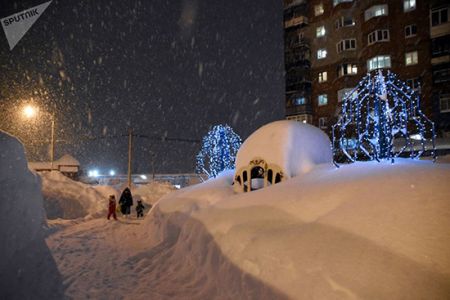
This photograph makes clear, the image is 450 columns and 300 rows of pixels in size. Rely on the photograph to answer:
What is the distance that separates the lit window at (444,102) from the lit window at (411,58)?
12.2 ft

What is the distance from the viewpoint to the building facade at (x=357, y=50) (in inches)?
1011

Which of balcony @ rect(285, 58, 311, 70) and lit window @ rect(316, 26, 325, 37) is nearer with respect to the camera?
lit window @ rect(316, 26, 325, 37)

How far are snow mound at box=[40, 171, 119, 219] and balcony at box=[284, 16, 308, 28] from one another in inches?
990

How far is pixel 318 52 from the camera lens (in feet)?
111

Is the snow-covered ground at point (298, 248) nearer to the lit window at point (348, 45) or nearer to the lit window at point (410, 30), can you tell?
the lit window at point (410, 30)

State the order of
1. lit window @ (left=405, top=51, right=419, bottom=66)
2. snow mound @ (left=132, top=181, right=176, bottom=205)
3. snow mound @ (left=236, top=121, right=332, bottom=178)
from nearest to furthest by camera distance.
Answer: snow mound @ (left=236, top=121, right=332, bottom=178) < snow mound @ (left=132, top=181, right=176, bottom=205) < lit window @ (left=405, top=51, right=419, bottom=66)

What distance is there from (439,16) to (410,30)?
7.28ft

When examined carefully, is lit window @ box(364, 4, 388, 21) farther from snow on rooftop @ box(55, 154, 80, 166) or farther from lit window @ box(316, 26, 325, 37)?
snow on rooftop @ box(55, 154, 80, 166)

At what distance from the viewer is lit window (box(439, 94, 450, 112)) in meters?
25.0

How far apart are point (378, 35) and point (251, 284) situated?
93.4ft

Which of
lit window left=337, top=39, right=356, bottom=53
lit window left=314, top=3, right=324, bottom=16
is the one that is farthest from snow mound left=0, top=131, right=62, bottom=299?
lit window left=314, top=3, right=324, bottom=16

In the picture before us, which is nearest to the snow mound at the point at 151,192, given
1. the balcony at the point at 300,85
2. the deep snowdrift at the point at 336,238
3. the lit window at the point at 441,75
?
the balcony at the point at 300,85

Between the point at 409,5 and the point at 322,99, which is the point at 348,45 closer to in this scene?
the point at 322,99

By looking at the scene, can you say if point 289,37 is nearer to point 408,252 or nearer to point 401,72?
point 401,72
